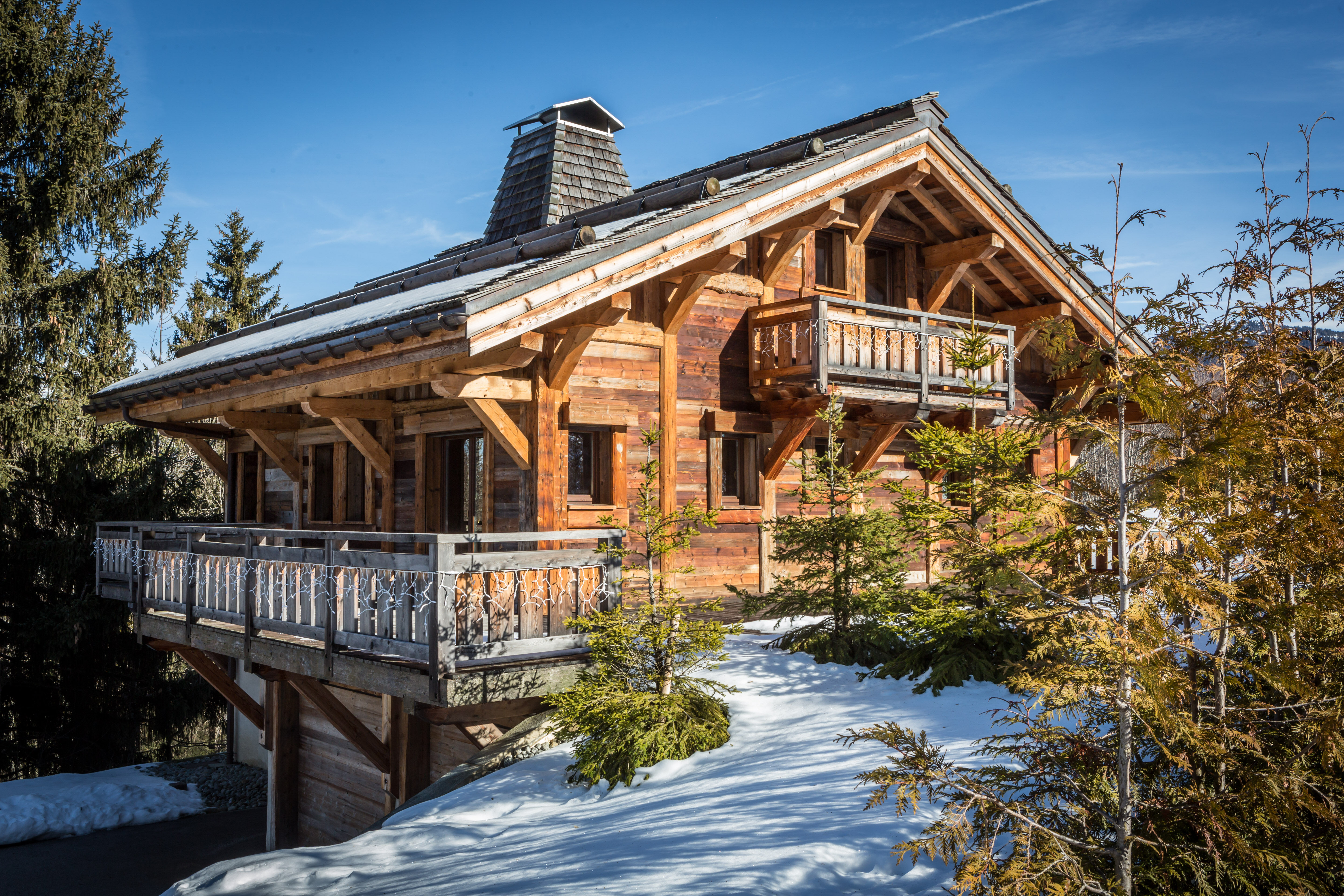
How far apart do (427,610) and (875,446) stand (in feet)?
24.9

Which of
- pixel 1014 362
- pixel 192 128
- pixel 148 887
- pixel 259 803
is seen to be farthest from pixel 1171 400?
pixel 192 128

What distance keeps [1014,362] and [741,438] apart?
15.2ft

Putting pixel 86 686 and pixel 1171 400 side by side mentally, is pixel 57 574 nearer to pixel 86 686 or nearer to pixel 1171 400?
pixel 86 686

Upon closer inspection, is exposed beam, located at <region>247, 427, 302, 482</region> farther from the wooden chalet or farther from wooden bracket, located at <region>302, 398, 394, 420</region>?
wooden bracket, located at <region>302, 398, 394, 420</region>

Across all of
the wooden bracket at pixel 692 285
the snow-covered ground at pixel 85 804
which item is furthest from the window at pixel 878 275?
the snow-covered ground at pixel 85 804

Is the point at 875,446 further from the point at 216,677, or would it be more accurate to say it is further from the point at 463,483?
the point at 216,677

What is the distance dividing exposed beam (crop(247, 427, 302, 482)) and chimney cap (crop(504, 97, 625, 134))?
9.95 meters

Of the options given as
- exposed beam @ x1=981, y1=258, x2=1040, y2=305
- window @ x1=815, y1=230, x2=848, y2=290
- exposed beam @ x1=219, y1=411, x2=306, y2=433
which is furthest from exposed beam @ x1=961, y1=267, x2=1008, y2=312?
exposed beam @ x1=219, y1=411, x2=306, y2=433

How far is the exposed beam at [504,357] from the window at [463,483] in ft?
9.36

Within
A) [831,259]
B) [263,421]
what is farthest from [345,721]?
[831,259]

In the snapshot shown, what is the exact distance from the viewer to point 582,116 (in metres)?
21.8

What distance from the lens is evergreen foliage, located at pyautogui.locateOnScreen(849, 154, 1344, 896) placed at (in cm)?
381

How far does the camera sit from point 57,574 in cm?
2077

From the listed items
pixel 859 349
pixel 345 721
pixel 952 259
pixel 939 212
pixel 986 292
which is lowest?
pixel 345 721
